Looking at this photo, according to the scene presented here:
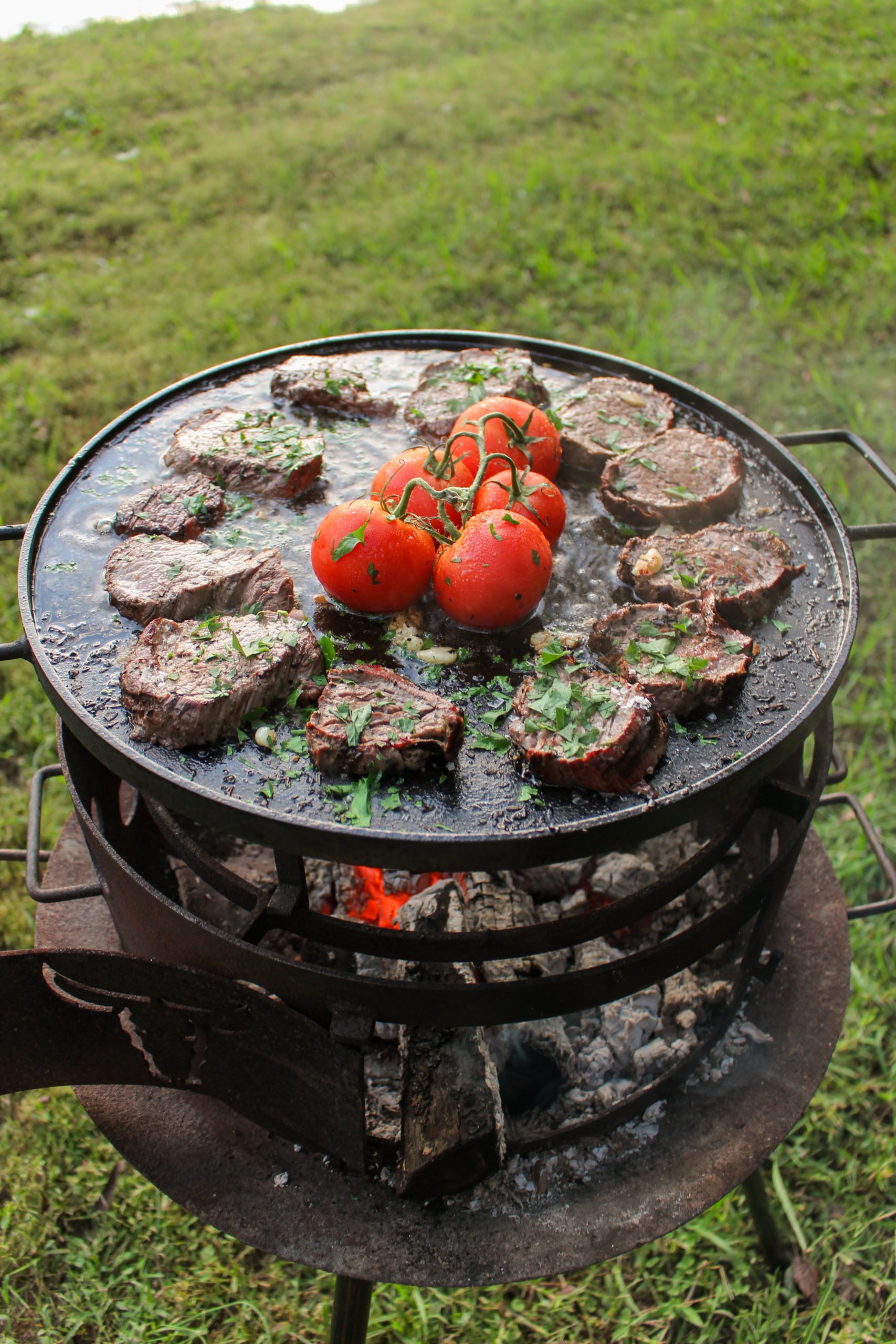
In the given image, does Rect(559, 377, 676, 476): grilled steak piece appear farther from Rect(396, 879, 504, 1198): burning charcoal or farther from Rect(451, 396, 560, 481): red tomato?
Rect(396, 879, 504, 1198): burning charcoal

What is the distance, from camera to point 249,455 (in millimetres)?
2506

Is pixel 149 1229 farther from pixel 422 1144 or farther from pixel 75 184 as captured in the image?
pixel 75 184

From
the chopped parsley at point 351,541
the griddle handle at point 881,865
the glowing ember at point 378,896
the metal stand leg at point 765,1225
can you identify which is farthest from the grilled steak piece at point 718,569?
the metal stand leg at point 765,1225

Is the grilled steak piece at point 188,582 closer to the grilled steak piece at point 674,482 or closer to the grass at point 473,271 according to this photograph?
the grilled steak piece at point 674,482

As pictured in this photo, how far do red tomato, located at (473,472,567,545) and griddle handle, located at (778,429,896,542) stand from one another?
78 cm

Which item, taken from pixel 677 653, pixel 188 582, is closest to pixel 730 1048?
pixel 677 653

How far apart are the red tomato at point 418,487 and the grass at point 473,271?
93.7 inches

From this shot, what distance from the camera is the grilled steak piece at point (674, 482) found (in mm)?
2441

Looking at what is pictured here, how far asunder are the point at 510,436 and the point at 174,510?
33.7 inches

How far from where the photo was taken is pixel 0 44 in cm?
980

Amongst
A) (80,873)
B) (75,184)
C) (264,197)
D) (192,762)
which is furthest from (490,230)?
(192,762)

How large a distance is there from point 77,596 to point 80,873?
1.34 meters

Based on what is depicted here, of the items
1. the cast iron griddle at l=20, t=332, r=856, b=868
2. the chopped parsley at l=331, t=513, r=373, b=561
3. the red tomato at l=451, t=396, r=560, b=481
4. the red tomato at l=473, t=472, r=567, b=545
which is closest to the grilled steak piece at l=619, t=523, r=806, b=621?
the cast iron griddle at l=20, t=332, r=856, b=868

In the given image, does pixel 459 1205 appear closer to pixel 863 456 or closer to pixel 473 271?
pixel 863 456
